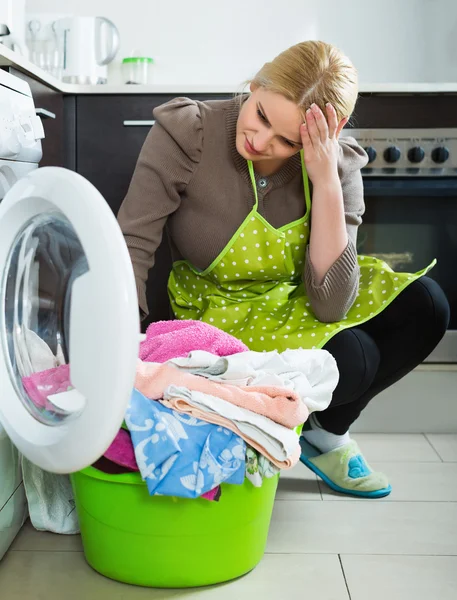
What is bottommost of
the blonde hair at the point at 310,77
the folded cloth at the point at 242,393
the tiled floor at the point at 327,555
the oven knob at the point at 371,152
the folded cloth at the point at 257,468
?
the tiled floor at the point at 327,555

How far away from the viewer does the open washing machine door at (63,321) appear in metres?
0.96

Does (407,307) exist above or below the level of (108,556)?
above

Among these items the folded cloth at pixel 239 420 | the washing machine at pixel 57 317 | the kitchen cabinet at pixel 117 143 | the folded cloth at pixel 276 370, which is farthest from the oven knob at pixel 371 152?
the folded cloth at pixel 239 420

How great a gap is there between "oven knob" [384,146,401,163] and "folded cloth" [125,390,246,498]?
118 cm

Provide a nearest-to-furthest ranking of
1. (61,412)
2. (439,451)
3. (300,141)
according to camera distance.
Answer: (61,412)
(300,141)
(439,451)

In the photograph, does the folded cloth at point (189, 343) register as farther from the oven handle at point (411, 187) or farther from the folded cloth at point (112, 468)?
the oven handle at point (411, 187)

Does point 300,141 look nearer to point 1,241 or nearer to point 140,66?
point 1,241

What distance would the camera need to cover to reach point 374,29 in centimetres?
262

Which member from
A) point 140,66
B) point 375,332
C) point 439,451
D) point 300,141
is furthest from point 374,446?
point 140,66

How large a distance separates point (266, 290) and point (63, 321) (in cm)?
64

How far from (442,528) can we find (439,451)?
498mm

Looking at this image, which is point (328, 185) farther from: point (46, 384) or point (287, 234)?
point (46, 384)

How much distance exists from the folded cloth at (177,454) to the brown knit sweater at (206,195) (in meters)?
0.40

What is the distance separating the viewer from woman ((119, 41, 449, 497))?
152 centimetres
